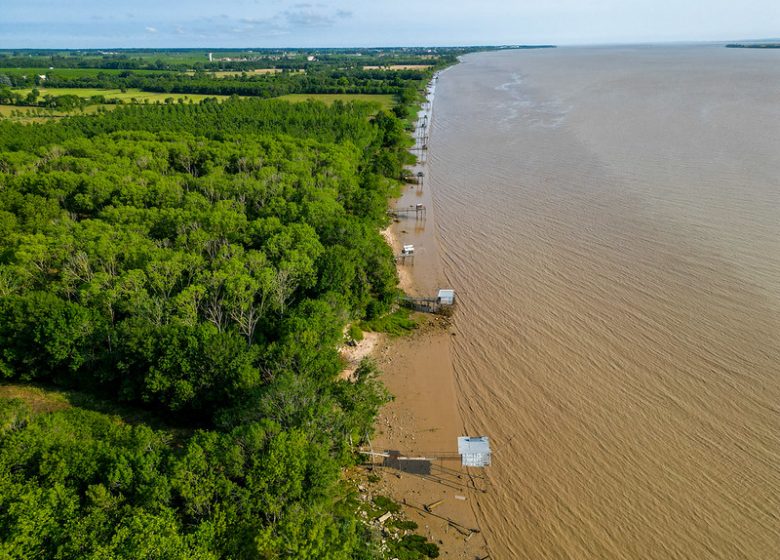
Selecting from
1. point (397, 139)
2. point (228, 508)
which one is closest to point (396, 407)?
point (228, 508)

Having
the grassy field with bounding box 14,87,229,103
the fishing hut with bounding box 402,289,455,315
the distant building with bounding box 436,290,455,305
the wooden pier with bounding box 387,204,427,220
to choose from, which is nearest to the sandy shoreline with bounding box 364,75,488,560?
the fishing hut with bounding box 402,289,455,315

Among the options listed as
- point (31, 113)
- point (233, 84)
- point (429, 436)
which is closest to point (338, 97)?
point (233, 84)

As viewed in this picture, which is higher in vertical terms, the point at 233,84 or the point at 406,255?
the point at 233,84

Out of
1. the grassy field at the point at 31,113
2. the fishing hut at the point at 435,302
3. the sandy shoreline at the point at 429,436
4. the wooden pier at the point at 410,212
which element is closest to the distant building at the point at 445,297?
Result: the fishing hut at the point at 435,302

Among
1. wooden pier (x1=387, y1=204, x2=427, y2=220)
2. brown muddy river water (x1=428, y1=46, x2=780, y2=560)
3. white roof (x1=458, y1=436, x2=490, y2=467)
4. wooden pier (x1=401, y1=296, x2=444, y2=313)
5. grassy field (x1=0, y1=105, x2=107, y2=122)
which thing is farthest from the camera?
grassy field (x1=0, y1=105, x2=107, y2=122)

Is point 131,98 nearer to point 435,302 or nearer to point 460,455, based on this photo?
point 435,302

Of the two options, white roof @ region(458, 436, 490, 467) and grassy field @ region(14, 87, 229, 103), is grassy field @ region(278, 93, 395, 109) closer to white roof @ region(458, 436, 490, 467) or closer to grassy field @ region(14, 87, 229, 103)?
grassy field @ region(14, 87, 229, 103)
